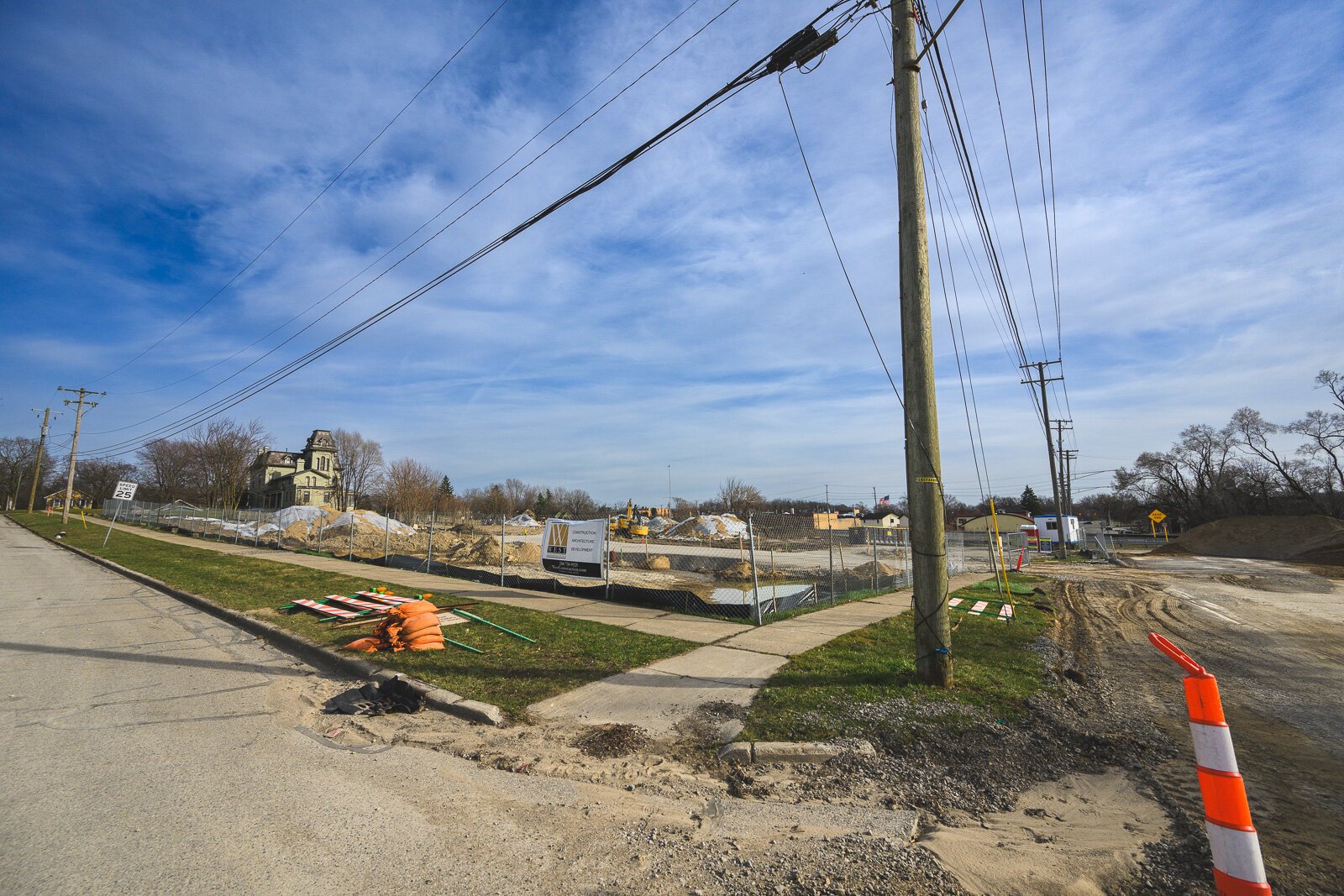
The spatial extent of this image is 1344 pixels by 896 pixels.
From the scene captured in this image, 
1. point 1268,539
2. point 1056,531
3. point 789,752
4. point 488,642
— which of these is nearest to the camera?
point 789,752

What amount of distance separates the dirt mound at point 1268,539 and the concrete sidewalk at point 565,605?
134 feet

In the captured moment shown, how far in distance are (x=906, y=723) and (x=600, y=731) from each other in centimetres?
247

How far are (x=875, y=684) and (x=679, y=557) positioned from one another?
20.6m

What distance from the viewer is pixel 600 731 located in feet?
15.8

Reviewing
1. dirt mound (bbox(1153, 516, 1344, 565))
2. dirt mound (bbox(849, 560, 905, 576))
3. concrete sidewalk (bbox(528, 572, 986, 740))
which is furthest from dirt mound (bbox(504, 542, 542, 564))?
dirt mound (bbox(1153, 516, 1344, 565))

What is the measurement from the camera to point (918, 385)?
597 centimetres

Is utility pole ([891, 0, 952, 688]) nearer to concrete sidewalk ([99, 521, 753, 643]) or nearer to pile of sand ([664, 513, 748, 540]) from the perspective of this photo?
concrete sidewalk ([99, 521, 753, 643])

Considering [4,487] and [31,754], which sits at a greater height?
[4,487]

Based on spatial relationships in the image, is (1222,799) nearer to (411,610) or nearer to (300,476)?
(411,610)

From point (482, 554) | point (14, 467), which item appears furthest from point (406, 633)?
point (14, 467)

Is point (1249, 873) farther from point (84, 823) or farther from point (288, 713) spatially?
point (288, 713)

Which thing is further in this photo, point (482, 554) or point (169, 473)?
point (169, 473)

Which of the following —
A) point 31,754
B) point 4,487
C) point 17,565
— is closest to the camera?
point 31,754

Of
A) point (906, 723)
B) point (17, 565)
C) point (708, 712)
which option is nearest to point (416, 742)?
point (708, 712)
